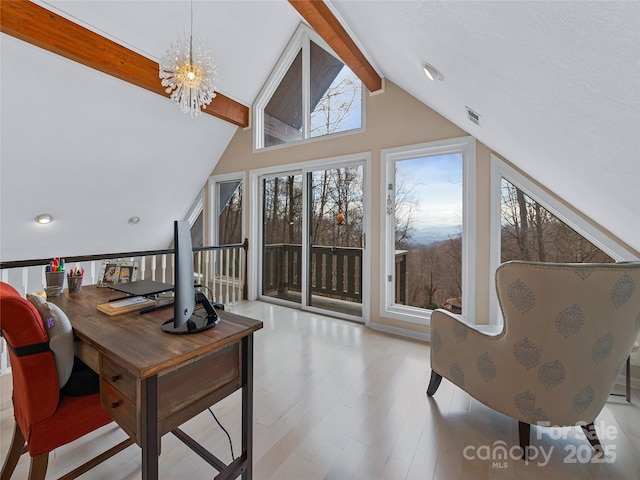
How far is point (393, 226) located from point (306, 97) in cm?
217

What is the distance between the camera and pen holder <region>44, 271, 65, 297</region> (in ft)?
5.26

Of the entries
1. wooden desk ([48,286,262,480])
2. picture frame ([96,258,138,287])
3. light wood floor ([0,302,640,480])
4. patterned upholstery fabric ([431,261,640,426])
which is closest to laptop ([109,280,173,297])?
picture frame ([96,258,138,287])

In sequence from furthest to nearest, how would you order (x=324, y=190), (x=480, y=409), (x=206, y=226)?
(x=206, y=226), (x=324, y=190), (x=480, y=409)

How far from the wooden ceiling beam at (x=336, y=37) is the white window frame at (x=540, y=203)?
1511 millimetres

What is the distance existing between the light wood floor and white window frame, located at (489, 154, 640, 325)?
3.37 ft

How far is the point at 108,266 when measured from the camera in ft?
6.13

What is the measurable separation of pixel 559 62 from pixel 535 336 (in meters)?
1.17

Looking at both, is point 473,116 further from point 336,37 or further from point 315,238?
point 315,238

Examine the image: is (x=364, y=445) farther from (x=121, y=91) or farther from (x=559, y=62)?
(x=121, y=91)

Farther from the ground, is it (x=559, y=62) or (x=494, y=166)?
(x=494, y=166)

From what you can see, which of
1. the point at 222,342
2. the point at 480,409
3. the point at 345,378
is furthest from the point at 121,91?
the point at 480,409

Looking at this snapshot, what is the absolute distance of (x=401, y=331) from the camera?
305 centimetres

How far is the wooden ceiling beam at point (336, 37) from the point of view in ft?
7.32

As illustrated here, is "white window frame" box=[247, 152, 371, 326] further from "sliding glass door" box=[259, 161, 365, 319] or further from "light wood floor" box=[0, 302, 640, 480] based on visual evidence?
"light wood floor" box=[0, 302, 640, 480]
